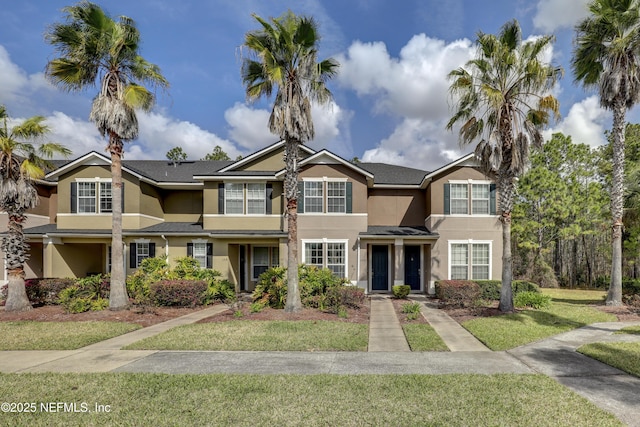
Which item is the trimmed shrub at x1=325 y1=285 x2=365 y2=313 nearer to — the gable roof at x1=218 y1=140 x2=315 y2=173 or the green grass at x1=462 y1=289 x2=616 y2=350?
the green grass at x1=462 y1=289 x2=616 y2=350

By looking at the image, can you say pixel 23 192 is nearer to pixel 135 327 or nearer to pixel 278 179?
pixel 135 327

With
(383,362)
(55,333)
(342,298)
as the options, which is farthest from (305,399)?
(55,333)

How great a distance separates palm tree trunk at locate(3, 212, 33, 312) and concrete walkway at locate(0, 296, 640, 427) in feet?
21.4

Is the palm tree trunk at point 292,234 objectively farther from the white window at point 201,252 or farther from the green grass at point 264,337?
the white window at point 201,252

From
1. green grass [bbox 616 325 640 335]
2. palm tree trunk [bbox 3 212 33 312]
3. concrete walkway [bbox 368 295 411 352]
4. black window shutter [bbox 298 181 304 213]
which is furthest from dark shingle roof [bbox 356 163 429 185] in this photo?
palm tree trunk [bbox 3 212 33 312]

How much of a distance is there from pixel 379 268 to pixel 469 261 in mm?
4634

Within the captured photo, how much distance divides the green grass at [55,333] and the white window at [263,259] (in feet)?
27.9

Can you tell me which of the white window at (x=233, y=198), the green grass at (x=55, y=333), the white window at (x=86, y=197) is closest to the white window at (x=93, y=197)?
the white window at (x=86, y=197)

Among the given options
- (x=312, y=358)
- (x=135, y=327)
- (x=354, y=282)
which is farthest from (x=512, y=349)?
(x=135, y=327)

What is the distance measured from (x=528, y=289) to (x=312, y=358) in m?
12.9

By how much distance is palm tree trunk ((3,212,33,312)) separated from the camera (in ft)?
42.4

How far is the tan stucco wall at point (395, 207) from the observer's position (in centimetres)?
1908

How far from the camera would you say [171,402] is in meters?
5.26

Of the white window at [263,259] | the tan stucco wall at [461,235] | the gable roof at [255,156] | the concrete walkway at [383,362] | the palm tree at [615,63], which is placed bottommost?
the concrete walkway at [383,362]
